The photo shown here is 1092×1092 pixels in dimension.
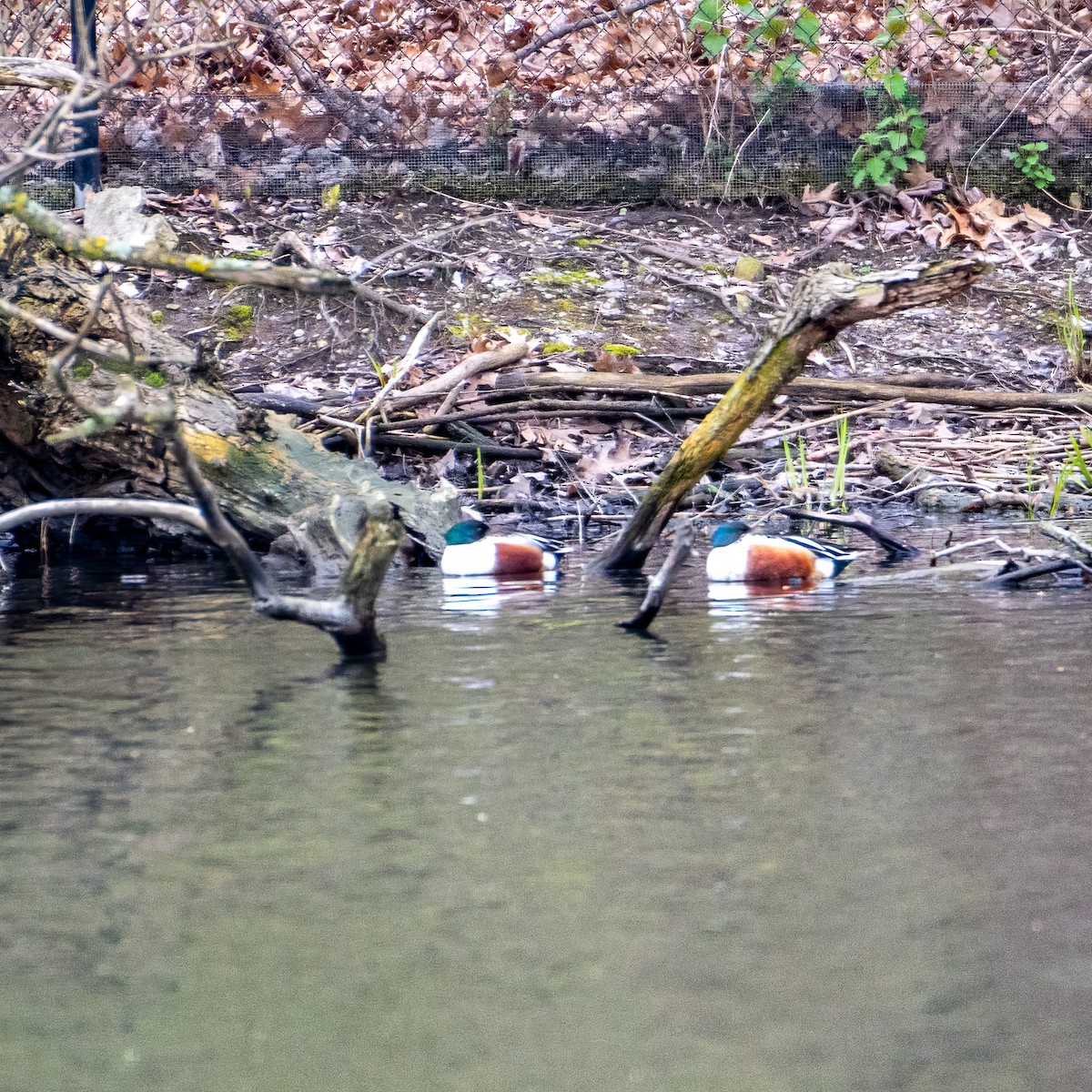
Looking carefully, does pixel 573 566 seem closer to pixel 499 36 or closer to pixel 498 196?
pixel 498 196

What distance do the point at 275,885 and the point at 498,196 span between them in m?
7.50

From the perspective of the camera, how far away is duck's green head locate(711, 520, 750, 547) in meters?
4.83

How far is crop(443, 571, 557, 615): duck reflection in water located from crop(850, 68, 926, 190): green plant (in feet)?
16.4

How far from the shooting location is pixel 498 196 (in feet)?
29.7

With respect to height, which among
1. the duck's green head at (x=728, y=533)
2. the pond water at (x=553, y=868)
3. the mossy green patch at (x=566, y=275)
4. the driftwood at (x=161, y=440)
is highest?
the mossy green patch at (x=566, y=275)

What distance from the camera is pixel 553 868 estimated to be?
206cm

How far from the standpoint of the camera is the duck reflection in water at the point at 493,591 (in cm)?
433

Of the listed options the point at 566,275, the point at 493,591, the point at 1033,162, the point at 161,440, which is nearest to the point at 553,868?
the point at 493,591

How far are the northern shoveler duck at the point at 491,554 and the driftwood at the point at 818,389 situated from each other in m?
1.97

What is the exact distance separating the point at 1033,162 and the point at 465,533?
18.6 ft

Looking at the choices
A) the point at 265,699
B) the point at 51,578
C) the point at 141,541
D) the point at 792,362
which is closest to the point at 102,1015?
the point at 265,699

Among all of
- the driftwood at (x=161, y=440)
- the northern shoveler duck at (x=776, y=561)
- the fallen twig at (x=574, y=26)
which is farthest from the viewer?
the fallen twig at (x=574, y=26)

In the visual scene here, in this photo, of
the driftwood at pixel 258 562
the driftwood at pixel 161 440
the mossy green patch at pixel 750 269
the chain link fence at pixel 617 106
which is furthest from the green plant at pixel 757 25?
the driftwood at pixel 258 562

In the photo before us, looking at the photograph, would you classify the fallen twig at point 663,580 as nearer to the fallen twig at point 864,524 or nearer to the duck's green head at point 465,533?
the fallen twig at point 864,524
